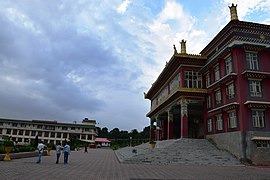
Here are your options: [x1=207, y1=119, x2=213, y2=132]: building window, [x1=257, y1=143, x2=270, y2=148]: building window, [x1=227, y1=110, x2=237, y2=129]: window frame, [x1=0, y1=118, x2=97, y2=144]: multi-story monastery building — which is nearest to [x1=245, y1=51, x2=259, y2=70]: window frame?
[x1=227, y1=110, x2=237, y2=129]: window frame

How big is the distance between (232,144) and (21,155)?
1848 cm

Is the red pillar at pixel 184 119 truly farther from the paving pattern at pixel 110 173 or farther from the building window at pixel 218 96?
the paving pattern at pixel 110 173

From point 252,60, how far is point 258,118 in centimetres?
550

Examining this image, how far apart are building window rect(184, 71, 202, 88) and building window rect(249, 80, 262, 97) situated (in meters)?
7.17

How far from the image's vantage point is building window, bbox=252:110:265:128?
20172 mm

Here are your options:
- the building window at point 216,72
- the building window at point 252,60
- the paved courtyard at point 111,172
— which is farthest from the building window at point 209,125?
the paved courtyard at point 111,172

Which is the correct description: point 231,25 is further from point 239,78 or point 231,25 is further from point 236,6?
point 239,78

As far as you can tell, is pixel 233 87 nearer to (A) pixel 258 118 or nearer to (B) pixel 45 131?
(A) pixel 258 118

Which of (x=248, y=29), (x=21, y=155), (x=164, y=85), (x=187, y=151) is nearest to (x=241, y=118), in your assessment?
(x=187, y=151)

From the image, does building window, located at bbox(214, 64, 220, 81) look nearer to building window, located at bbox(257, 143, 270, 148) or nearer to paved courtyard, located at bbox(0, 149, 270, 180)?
building window, located at bbox(257, 143, 270, 148)

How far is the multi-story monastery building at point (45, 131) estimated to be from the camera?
2852 inches

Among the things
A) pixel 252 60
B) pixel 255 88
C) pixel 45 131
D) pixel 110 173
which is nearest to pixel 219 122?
pixel 255 88

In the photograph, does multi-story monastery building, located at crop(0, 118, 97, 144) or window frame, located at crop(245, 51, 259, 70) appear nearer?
window frame, located at crop(245, 51, 259, 70)

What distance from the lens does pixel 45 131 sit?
73.8 meters
